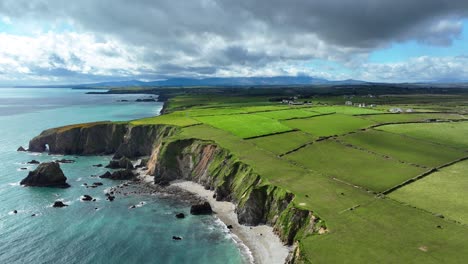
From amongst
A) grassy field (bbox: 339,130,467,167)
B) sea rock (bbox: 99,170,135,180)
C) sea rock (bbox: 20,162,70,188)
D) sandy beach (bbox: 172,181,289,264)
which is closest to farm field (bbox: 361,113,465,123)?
grassy field (bbox: 339,130,467,167)

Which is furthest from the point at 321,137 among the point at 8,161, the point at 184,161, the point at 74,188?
the point at 8,161

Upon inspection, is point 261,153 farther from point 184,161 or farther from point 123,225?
point 123,225

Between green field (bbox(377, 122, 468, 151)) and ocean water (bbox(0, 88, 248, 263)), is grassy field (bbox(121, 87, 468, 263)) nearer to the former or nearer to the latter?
green field (bbox(377, 122, 468, 151))

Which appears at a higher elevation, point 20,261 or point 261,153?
point 261,153

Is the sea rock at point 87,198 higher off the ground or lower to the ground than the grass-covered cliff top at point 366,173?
lower

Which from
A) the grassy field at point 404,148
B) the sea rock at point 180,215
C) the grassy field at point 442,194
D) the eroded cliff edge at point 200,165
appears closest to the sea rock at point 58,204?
the eroded cliff edge at point 200,165

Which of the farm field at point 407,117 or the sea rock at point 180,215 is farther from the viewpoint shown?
the farm field at point 407,117

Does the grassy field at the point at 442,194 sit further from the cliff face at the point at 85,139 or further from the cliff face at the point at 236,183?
the cliff face at the point at 85,139
